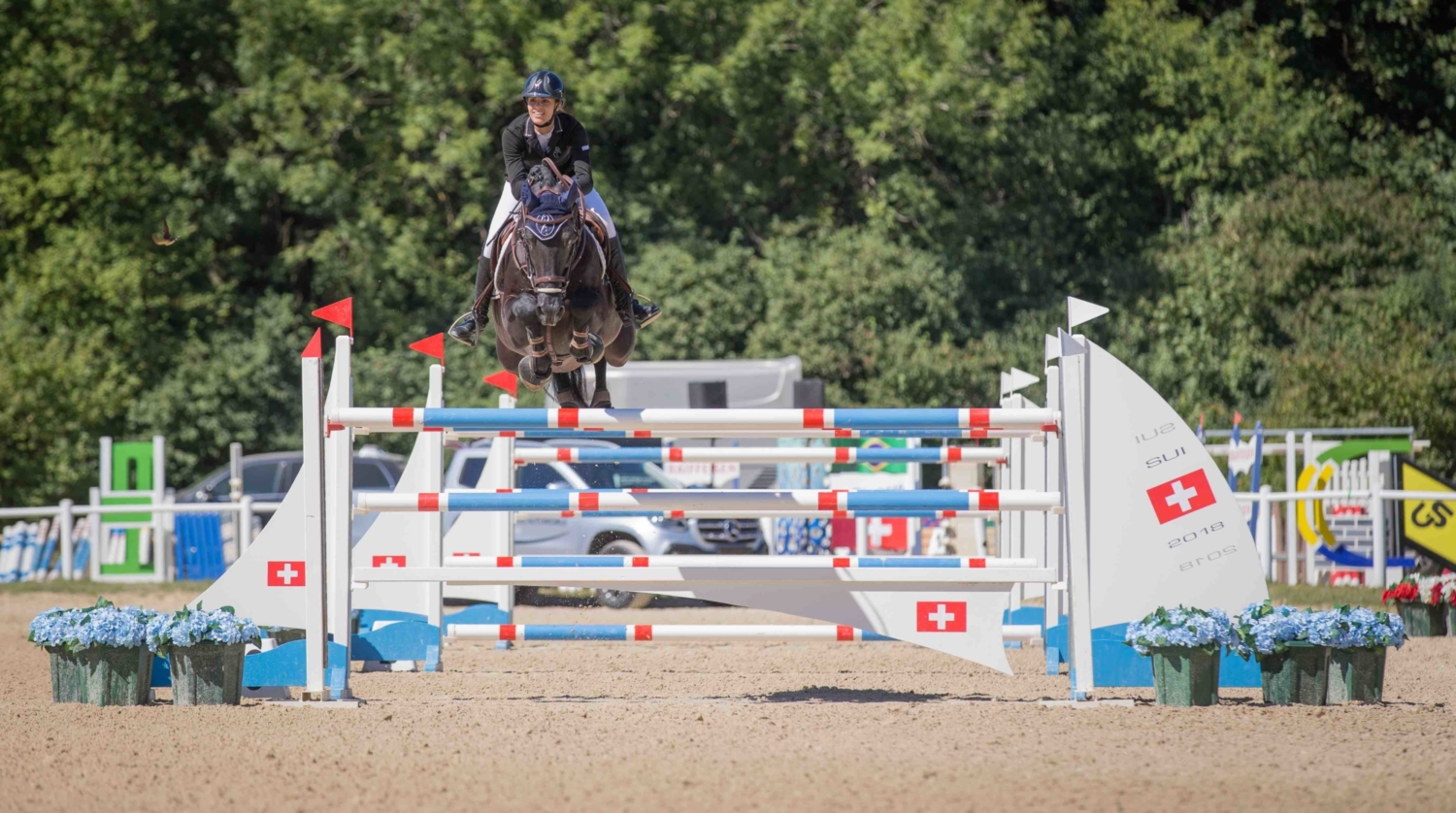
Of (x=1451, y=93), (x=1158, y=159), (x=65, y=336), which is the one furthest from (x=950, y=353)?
(x=65, y=336)

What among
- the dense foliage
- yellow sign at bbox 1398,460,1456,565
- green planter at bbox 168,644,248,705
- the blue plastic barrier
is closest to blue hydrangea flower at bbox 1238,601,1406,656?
green planter at bbox 168,644,248,705

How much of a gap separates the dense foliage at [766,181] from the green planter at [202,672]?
47.1 feet

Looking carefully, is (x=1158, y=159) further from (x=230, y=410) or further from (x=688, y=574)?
(x=688, y=574)

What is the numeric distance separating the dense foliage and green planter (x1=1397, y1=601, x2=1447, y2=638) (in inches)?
395

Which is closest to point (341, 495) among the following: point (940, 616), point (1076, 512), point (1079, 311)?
point (940, 616)

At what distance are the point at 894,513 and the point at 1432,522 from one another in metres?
8.27

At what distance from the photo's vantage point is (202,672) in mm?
6035

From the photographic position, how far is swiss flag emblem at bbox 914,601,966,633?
6238 mm

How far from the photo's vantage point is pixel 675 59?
2136 centimetres

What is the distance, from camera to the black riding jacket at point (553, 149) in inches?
247

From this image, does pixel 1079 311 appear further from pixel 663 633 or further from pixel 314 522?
pixel 314 522

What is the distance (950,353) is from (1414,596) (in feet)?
36.1

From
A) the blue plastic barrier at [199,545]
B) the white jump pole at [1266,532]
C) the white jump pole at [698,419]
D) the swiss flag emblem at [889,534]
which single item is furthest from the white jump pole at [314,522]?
the blue plastic barrier at [199,545]

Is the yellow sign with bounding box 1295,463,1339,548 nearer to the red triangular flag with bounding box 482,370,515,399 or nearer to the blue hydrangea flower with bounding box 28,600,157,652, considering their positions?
the red triangular flag with bounding box 482,370,515,399
